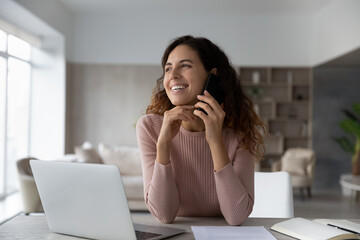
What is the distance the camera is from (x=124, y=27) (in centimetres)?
820

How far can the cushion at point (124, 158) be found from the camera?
6137mm

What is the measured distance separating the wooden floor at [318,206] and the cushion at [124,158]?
4.40 feet

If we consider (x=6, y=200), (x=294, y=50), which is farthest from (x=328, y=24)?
(x=6, y=200)

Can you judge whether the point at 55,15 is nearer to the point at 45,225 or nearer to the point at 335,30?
the point at 335,30

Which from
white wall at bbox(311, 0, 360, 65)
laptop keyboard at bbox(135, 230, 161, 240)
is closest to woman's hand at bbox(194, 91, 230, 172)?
laptop keyboard at bbox(135, 230, 161, 240)

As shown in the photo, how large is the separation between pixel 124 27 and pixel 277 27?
9.50 ft

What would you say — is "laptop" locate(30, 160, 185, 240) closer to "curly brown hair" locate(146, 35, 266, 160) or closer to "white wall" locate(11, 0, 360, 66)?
"curly brown hair" locate(146, 35, 266, 160)

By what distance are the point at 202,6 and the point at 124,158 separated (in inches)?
124

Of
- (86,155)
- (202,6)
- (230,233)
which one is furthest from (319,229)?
(202,6)

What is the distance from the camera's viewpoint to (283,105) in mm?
8281

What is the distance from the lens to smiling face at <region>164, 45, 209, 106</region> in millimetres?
1598

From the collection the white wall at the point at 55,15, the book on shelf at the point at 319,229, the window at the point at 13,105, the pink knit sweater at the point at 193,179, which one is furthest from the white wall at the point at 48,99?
the book on shelf at the point at 319,229

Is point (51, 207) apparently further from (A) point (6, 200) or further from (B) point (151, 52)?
(B) point (151, 52)

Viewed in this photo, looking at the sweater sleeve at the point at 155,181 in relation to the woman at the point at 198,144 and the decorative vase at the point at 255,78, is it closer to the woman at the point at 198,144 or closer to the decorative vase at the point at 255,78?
the woman at the point at 198,144
